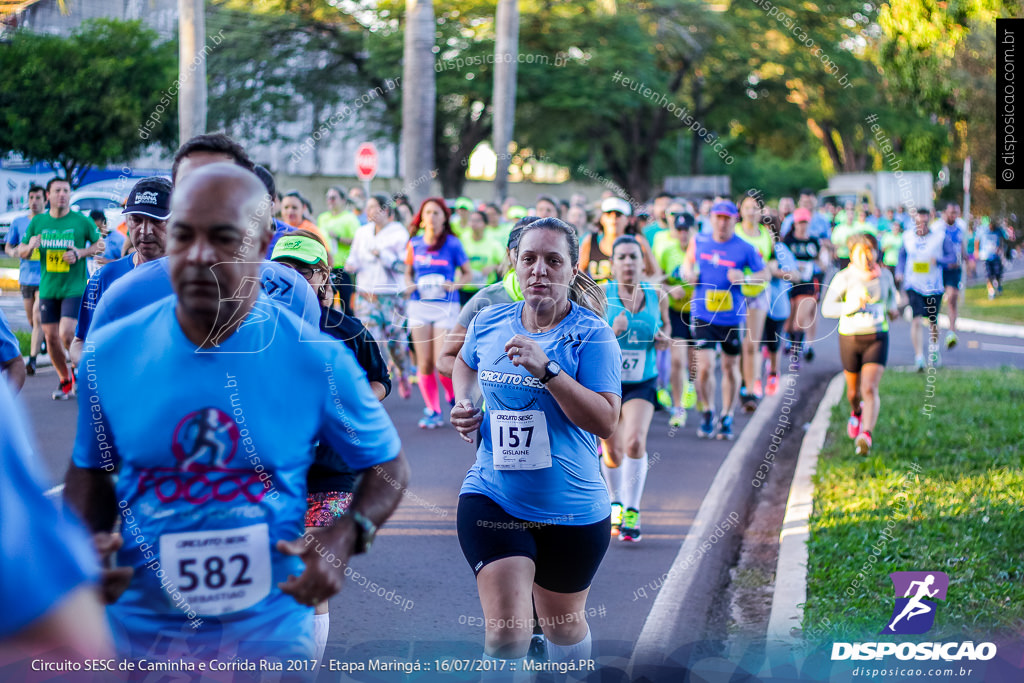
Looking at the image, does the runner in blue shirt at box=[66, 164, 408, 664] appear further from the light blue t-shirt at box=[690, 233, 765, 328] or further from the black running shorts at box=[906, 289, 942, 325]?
the black running shorts at box=[906, 289, 942, 325]

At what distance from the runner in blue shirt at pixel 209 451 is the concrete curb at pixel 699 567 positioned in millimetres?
2625

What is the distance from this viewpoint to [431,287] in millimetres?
9977

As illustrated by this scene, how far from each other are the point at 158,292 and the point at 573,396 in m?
1.35

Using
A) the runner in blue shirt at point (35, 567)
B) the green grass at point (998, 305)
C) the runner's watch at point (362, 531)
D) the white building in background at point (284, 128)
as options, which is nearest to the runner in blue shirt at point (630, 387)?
the runner's watch at point (362, 531)

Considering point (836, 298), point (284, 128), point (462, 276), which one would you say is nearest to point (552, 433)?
point (836, 298)

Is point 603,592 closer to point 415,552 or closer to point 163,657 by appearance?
point 415,552

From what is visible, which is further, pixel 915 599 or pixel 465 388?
pixel 915 599

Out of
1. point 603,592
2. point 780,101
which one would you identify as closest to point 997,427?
point 603,592

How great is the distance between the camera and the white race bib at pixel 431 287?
9.96 metres

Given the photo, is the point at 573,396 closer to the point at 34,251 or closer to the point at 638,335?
the point at 638,335

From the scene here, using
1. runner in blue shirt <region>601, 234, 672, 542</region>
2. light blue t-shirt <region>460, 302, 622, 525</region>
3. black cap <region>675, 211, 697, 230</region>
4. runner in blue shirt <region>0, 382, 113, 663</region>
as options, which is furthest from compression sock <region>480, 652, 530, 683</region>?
black cap <region>675, 211, 697, 230</region>

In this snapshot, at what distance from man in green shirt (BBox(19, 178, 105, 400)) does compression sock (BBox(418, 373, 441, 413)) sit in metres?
3.20

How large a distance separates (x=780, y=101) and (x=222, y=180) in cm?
4046

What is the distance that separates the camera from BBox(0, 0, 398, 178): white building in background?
580 inches
